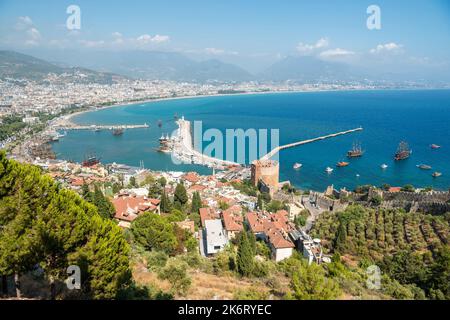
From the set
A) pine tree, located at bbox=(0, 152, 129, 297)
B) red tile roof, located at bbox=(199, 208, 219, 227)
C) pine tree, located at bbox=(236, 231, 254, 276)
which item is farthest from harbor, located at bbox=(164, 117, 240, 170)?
pine tree, located at bbox=(0, 152, 129, 297)

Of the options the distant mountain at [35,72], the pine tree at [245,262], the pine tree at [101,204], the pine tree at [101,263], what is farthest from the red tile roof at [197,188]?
the distant mountain at [35,72]

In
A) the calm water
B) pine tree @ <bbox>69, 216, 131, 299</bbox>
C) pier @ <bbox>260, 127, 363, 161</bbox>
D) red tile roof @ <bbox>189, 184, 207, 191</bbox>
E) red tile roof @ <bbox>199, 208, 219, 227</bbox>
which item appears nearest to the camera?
pine tree @ <bbox>69, 216, 131, 299</bbox>

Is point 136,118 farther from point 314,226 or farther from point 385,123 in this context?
point 314,226

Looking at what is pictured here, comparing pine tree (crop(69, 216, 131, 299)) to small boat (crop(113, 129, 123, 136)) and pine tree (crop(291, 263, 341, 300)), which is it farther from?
small boat (crop(113, 129, 123, 136))

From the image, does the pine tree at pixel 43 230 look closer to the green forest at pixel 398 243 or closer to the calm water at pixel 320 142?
the green forest at pixel 398 243

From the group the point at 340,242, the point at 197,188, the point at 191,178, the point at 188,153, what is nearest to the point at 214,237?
the point at 340,242
